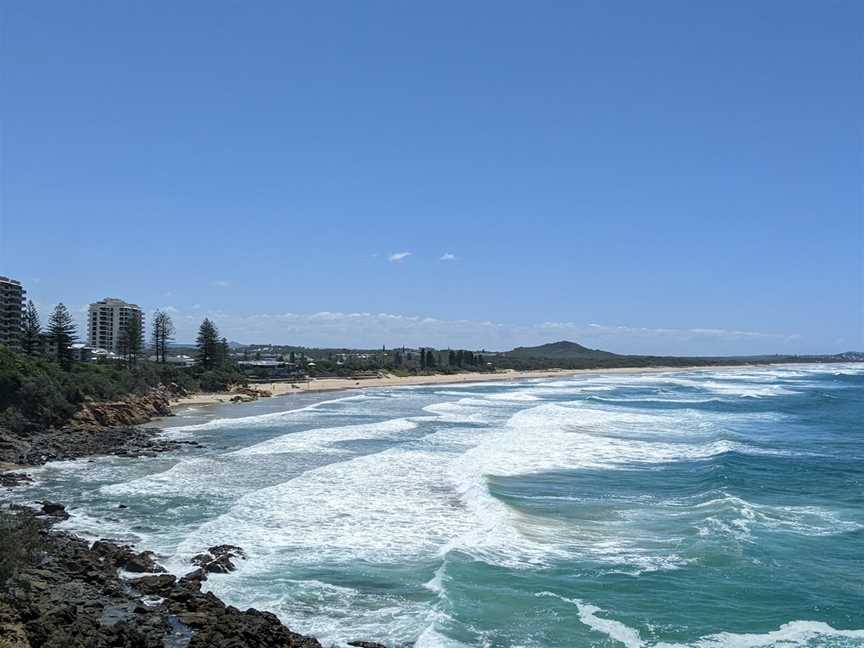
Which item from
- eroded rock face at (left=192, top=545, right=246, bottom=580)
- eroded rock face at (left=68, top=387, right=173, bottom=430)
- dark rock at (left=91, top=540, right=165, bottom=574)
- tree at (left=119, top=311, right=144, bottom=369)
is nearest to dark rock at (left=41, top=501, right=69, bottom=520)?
dark rock at (left=91, top=540, right=165, bottom=574)

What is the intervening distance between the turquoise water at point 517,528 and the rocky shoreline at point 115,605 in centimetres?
102

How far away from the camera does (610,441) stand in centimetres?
3919

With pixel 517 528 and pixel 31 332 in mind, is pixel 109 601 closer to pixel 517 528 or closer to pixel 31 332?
pixel 517 528

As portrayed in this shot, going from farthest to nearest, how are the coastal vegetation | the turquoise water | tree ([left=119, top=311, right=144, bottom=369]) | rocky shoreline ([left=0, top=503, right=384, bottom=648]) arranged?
tree ([left=119, top=311, right=144, bottom=369]), the coastal vegetation, the turquoise water, rocky shoreline ([left=0, top=503, right=384, bottom=648])

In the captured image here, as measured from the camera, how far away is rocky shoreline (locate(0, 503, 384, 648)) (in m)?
12.8

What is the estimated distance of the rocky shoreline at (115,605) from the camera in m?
12.8

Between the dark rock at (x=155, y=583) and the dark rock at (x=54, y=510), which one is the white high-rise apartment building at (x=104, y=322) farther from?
the dark rock at (x=155, y=583)

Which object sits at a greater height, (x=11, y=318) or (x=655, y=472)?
(x=11, y=318)

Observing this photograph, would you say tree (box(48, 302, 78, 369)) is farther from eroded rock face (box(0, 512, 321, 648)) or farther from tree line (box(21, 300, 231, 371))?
eroded rock face (box(0, 512, 321, 648))

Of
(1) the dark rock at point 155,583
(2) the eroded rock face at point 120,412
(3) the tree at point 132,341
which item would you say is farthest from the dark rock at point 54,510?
(3) the tree at point 132,341

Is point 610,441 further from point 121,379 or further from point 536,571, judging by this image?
point 121,379

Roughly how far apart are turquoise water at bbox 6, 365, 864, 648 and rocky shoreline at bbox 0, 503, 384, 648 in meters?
1.02

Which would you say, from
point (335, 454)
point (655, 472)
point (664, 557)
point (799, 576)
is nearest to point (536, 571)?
point (664, 557)

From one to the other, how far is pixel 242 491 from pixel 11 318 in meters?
62.4
